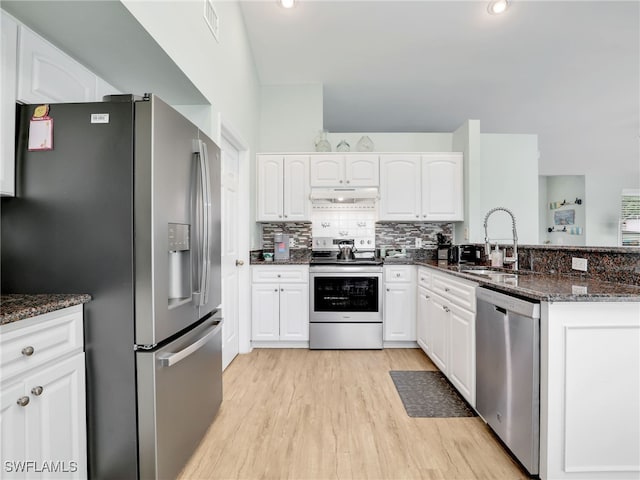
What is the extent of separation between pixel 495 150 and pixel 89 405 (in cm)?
499

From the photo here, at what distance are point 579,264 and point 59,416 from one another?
9.05 ft

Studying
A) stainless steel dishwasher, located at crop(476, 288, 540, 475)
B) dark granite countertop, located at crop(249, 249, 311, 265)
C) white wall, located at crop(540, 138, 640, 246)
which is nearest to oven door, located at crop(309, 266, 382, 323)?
dark granite countertop, located at crop(249, 249, 311, 265)

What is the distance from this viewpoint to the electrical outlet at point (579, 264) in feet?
6.24

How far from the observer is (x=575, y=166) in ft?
25.3

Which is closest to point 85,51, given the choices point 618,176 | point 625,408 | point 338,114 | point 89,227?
point 89,227

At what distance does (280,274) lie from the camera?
3287 mm

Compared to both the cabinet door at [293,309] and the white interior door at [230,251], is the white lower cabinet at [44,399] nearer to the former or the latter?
the white interior door at [230,251]

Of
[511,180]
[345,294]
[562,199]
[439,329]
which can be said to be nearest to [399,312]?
[345,294]

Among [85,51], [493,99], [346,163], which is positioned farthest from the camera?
[493,99]

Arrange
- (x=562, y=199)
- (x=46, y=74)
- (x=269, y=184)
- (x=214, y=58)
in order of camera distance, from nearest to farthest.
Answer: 1. (x=46, y=74)
2. (x=214, y=58)
3. (x=269, y=184)
4. (x=562, y=199)

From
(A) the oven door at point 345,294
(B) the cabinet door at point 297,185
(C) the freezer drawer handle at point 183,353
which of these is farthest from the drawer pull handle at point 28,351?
(B) the cabinet door at point 297,185

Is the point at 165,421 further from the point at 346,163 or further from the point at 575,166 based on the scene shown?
the point at 575,166

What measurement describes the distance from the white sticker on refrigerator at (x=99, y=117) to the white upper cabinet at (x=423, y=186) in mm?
2914

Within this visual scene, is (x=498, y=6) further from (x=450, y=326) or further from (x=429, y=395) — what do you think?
(x=429, y=395)
